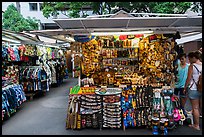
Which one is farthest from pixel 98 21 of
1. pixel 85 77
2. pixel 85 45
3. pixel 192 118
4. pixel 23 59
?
pixel 23 59

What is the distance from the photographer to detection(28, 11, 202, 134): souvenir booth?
4449 mm

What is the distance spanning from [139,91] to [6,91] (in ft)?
11.2

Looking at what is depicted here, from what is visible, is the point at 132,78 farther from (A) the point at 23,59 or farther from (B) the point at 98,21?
(A) the point at 23,59

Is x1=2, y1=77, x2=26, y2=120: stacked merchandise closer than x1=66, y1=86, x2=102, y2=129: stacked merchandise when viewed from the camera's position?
No

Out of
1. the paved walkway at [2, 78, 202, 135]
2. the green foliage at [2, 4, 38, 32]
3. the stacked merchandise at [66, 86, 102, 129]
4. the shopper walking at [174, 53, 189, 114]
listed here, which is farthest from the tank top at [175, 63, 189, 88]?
the green foliage at [2, 4, 38, 32]

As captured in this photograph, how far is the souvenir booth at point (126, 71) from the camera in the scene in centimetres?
445

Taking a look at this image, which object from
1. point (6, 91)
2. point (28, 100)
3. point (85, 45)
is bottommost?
point (28, 100)

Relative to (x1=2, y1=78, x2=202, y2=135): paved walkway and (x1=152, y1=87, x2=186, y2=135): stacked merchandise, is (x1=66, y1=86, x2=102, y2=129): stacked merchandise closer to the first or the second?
(x1=2, y1=78, x2=202, y2=135): paved walkway

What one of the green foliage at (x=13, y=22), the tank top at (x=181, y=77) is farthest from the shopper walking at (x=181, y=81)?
the green foliage at (x=13, y=22)

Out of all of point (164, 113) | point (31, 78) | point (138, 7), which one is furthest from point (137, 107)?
point (138, 7)

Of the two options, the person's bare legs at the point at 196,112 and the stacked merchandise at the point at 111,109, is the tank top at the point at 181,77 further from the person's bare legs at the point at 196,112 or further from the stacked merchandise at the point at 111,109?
the stacked merchandise at the point at 111,109

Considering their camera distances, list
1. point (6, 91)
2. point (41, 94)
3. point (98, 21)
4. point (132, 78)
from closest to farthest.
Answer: point (98, 21)
point (6, 91)
point (132, 78)
point (41, 94)

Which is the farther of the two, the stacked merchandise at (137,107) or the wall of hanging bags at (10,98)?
the wall of hanging bags at (10,98)

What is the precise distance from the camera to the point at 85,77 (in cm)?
651
